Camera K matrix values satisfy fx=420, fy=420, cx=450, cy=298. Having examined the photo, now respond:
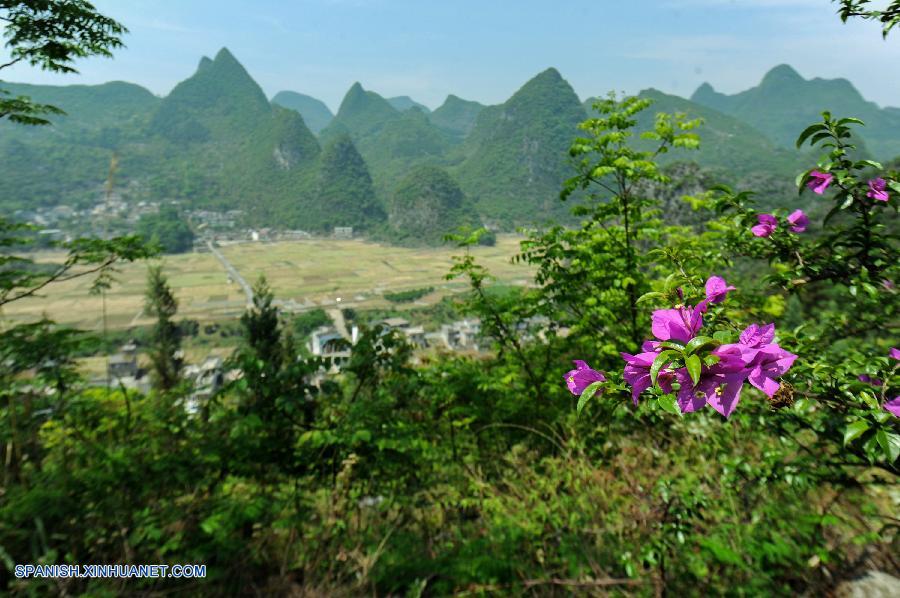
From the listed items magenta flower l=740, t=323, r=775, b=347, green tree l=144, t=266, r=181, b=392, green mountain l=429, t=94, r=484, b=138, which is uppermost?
green mountain l=429, t=94, r=484, b=138

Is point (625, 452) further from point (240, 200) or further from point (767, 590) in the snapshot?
point (240, 200)

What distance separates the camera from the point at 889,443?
635 millimetres

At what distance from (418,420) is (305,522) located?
1380 mm

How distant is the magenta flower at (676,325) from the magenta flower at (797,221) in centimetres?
114

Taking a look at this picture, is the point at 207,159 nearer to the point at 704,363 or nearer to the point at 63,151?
the point at 63,151

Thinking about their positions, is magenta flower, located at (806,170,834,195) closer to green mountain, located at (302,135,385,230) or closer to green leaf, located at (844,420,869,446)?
green leaf, located at (844,420,869,446)

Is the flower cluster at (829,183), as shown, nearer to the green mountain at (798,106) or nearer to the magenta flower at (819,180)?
the magenta flower at (819,180)

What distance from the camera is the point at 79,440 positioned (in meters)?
2.54

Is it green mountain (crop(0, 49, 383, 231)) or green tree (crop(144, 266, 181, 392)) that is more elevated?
green mountain (crop(0, 49, 383, 231))

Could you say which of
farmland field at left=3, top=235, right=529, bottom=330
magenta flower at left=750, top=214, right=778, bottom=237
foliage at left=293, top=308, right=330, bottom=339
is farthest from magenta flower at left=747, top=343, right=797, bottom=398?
foliage at left=293, top=308, right=330, bottom=339

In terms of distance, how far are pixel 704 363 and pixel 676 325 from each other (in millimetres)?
104

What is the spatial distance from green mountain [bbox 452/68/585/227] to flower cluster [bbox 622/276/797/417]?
6961 centimetres

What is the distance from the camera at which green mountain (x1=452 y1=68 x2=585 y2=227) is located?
77.3 metres

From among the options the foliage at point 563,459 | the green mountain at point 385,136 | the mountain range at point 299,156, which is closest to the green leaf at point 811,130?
the foliage at point 563,459
